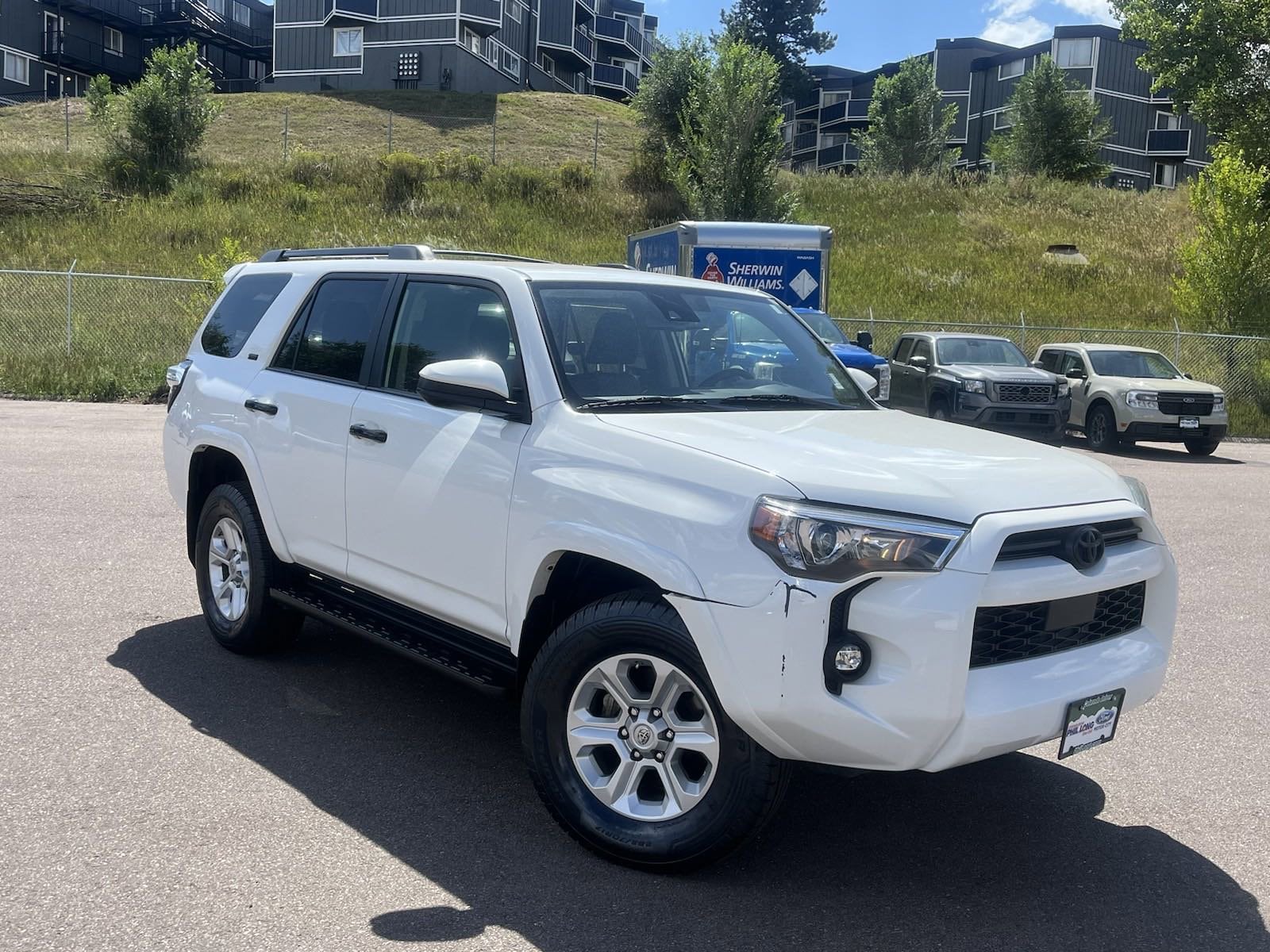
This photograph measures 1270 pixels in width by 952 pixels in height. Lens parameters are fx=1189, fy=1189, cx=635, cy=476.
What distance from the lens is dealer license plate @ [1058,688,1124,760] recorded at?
3455mm

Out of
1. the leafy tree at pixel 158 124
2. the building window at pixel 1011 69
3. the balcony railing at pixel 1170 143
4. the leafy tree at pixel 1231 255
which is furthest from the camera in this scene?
the building window at pixel 1011 69

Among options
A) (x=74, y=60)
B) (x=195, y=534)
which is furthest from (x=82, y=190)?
(x=195, y=534)

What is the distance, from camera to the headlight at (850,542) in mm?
3191

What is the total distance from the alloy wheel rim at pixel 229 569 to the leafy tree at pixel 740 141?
29046 mm

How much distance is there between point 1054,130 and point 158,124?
123ft

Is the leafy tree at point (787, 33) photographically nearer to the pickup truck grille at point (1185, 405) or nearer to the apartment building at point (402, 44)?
the apartment building at point (402, 44)

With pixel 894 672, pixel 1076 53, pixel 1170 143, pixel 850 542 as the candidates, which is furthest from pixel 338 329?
pixel 1076 53

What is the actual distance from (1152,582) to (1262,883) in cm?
97

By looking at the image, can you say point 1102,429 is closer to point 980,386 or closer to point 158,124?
point 980,386

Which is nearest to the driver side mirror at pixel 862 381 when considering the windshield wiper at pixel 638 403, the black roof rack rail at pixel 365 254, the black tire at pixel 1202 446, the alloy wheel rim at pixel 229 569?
the windshield wiper at pixel 638 403

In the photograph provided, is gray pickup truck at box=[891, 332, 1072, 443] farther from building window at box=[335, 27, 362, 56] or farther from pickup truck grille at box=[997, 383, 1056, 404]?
building window at box=[335, 27, 362, 56]

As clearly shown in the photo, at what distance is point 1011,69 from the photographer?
7006cm

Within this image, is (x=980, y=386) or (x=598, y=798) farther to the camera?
(x=980, y=386)

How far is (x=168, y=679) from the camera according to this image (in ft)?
17.5
